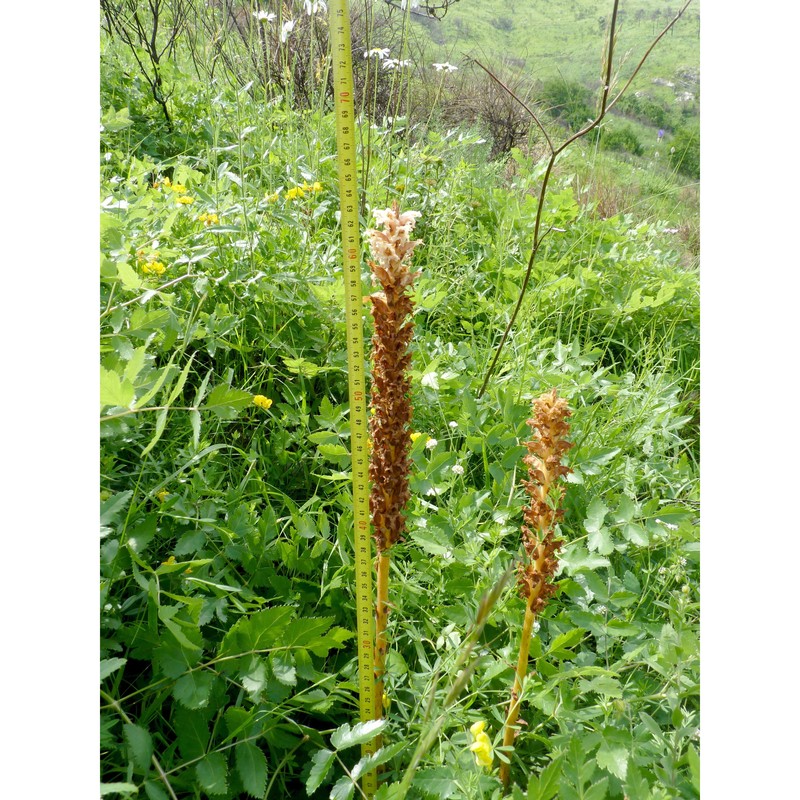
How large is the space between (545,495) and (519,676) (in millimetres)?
259

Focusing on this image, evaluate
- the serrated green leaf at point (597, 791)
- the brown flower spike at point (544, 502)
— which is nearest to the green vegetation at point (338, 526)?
the serrated green leaf at point (597, 791)

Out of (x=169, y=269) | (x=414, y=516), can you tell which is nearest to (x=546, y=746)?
(x=414, y=516)

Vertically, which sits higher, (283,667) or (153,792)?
(283,667)

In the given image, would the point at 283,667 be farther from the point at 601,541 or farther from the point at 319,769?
the point at 601,541

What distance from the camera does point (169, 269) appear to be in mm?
1749

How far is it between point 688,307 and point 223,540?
205cm

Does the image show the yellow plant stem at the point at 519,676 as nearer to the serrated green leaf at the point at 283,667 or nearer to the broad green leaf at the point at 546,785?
the broad green leaf at the point at 546,785

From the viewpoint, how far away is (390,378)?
3.05 feet

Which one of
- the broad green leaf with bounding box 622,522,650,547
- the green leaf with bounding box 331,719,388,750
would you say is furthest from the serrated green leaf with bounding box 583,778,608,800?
the broad green leaf with bounding box 622,522,650,547

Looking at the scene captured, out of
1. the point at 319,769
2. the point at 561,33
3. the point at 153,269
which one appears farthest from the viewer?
the point at 561,33

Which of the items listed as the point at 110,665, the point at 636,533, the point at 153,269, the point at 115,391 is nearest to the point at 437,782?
the point at 110,665

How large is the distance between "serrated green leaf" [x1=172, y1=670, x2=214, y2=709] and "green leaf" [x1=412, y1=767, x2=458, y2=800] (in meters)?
0.32

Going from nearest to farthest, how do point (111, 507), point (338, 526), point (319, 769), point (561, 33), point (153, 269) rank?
point (319, 769), point (111, 507), point (338, 526), point (153, 269), point (561, 33)
